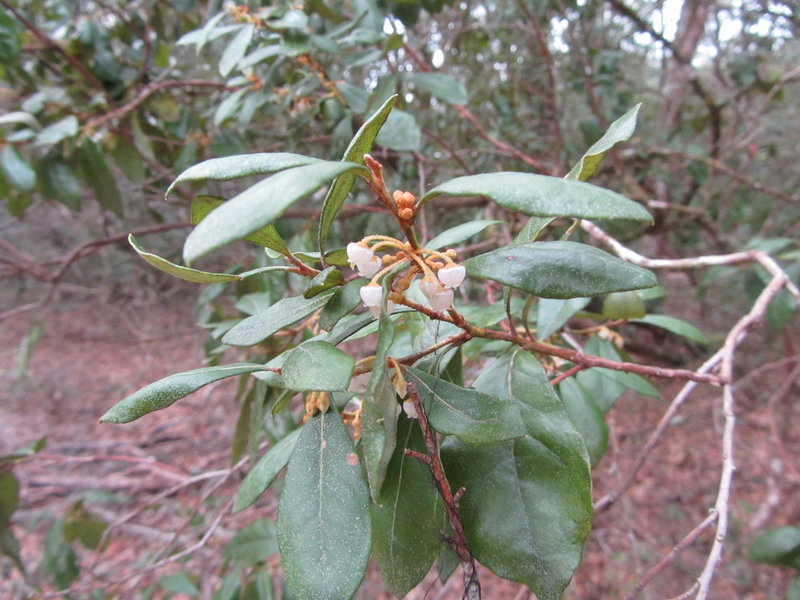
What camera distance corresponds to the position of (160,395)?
0.42 m

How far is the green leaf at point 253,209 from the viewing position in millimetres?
282

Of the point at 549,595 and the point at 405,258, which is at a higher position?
the point at 405,258

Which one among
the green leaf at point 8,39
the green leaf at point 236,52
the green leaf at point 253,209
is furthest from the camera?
the green leaf at point 8,39

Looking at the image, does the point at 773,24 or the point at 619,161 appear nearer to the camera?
the point at 619,161

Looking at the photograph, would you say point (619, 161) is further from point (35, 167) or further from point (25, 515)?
point (25, 515)

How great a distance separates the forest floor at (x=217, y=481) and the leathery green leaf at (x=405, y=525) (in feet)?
2.83

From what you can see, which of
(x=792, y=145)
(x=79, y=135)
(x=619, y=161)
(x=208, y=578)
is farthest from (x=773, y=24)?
(x=208, y=578)

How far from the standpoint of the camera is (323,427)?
1.55ft

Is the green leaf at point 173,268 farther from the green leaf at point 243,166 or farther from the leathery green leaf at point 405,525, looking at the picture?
the leathery green leaf at point 405,525

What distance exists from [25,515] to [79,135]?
218 cm

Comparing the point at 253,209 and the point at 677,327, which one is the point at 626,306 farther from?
the point at 253,209

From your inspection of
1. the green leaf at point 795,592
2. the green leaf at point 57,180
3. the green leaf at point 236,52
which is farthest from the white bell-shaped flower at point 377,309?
the green leaf at point 57,180

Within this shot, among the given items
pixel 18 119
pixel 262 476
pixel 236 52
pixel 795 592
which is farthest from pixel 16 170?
pixel 795 592

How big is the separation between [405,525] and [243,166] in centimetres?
37
